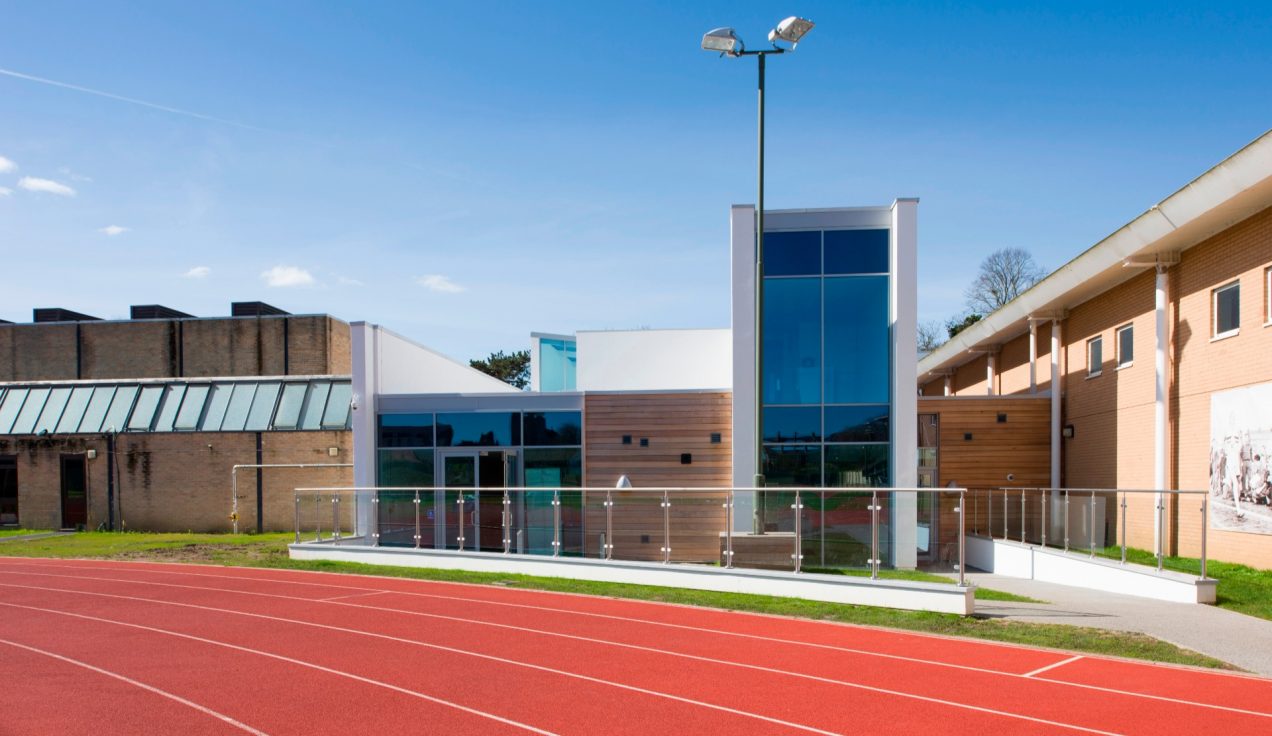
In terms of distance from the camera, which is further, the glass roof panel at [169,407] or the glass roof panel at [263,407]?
the glass roof panel at [169,407]

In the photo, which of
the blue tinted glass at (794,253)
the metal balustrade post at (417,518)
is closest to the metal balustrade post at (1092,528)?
the blue tinted glass at (794,253)

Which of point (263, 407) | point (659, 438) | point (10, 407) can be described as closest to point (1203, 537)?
point (659, 438)

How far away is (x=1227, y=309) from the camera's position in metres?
17.5

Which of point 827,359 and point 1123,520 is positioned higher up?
point 827,359

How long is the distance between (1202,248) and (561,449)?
14.1 metres

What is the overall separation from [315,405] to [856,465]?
1676 centimetres

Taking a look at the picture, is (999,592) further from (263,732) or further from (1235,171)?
(263,732)

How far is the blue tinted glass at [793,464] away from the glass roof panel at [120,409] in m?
20.9

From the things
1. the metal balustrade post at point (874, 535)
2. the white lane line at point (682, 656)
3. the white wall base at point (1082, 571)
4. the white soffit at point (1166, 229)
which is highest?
the white soffit at point (1166, 229)

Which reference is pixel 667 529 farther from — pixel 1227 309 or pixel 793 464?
pixel 1227 309

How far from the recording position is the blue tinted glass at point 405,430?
81.5ft

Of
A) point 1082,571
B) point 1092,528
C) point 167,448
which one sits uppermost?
point 167,448

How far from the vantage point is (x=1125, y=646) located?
10.8m

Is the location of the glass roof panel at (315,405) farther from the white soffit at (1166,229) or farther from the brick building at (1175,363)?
the white soffit at (1166,229)
